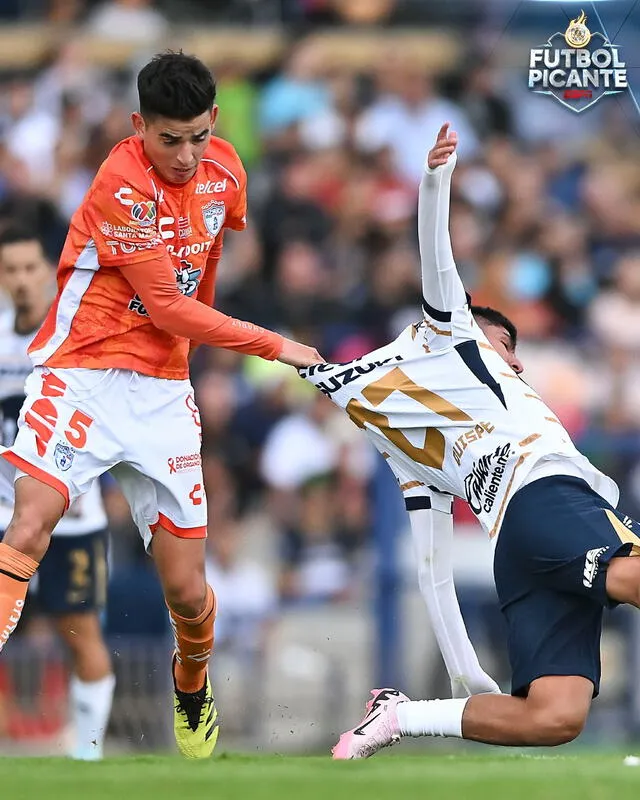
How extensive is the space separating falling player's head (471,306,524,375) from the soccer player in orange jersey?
756 millimetres

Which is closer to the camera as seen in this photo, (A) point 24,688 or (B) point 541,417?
(B) point 541,417

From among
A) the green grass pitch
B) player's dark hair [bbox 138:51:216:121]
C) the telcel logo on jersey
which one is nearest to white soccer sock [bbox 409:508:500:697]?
the green grass pitch

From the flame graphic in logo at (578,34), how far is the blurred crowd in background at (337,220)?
3.77m

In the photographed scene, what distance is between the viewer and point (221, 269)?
12.4 meters

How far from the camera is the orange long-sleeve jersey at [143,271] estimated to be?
635 centimetres

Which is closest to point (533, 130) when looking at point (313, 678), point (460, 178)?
point (460, 178)

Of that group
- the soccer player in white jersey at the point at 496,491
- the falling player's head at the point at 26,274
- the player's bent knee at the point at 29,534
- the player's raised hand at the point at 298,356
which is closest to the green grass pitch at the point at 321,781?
the soccer player in white jersey at the point at 496,491

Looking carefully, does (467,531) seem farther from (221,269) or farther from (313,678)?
(221,269)

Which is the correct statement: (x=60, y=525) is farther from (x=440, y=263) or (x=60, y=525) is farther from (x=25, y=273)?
(x=440, y=263)

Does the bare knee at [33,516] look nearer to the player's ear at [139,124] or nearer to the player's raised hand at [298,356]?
the player's raised hand at [298,356]

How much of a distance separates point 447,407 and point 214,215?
129cm

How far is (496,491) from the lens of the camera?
6.18 metres

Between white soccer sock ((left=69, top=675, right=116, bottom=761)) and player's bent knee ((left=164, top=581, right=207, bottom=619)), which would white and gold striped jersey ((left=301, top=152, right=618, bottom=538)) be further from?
white soccer sock ((left=69, top=675, right=116, bottom=761))

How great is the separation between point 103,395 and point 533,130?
7.37 meters
